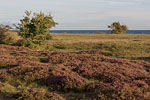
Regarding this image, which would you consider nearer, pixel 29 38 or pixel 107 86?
pixel 107 86

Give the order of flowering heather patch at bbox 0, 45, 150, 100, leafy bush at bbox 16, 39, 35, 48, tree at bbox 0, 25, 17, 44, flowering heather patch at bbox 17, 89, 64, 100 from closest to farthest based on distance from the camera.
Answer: flowering heather patch at bbox 17, 89, 64, 100, flowering heather patch at bbox 0, 45, 150, 100, leafy bush at bbox 16, 39, 35, 48, tree at bbox 0, 25, 17, 44

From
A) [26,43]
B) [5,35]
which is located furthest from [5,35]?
[26,43]

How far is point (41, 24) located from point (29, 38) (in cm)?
316

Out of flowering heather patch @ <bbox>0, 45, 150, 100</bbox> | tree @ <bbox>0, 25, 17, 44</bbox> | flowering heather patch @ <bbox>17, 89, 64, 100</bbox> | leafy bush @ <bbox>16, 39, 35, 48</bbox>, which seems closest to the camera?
flowering heather patch @ <bbox>17, 89, 64, 100</bbox>

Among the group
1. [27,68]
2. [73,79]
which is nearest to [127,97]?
[73,79]

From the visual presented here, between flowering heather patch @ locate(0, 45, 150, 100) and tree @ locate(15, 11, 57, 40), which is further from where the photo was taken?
tree @ locate(15, 11, 57, 40)

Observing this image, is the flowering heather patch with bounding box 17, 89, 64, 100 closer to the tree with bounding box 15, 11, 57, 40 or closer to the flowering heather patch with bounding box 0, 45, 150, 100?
the flowering heather patch with bounding box 0, 45, 150, 100

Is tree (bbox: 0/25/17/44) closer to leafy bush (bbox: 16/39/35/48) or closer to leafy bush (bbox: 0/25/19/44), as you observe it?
leafy bush (bbox: 0/25/19/44)

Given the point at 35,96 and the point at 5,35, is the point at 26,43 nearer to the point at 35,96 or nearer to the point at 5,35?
the point at 5,35

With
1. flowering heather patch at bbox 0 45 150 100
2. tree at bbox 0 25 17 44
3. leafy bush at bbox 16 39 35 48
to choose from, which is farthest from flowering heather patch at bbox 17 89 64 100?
tree at bbox 0 25 17 44

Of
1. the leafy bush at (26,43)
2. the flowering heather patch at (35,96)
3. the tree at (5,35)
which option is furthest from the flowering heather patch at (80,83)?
the tree at (5,35)

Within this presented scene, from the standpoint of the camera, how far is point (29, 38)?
117 feet

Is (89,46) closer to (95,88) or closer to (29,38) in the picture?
(29,38)

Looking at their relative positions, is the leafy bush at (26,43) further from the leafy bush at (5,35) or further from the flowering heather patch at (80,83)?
the flowering heather patch at (80,83)
